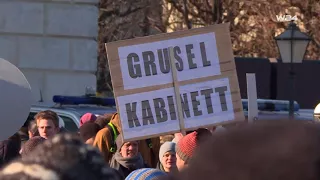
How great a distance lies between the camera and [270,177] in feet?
4.13

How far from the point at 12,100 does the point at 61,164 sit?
3.54 meters

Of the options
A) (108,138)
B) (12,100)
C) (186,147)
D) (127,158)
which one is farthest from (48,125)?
(186,147)

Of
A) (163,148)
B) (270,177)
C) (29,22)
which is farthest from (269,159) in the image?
(29,22)

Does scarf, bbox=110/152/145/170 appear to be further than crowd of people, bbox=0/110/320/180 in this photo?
Yes

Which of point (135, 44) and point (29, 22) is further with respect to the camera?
point (29, 22)

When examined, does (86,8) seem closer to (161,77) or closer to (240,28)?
(161,77)

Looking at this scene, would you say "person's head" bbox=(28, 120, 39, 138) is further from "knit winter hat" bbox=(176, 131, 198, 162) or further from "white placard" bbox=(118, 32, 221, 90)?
"knit winter hat" bbox=(176, 131, 198, 162)

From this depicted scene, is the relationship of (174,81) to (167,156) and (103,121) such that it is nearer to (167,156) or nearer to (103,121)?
(167,156)

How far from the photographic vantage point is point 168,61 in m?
6.24

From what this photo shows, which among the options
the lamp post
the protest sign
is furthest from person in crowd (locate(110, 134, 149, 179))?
the lamp post

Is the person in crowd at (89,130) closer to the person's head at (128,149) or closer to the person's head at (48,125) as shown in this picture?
the person's head at (48,125)

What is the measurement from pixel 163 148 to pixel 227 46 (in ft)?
3.00

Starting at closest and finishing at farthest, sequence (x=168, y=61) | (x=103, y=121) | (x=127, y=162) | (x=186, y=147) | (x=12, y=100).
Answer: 1. (x=186, y=147)
2. (x=12, y=100)
3. (x=127, y=162)
4. (x=168, y=61)
5. (x=103, y=121)

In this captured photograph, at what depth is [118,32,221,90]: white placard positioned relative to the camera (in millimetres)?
6176
